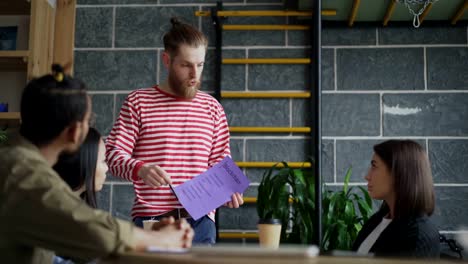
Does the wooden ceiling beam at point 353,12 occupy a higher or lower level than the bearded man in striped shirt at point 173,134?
higher

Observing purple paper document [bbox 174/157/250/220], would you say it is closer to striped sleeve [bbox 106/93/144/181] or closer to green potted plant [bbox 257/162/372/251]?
striped sleeve [bbox 106/93/144/181]

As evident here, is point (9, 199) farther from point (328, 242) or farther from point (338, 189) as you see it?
point (338, 189)

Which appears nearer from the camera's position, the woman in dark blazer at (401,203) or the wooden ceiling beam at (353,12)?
the woman in dark blazer at (401,203)

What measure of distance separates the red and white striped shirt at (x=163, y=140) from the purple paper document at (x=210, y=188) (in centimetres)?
19

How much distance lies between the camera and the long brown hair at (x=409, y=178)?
187cm

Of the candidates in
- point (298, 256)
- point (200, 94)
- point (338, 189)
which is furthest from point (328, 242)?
point (298, 256)

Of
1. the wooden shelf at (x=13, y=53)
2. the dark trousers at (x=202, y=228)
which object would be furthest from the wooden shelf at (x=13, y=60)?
the dark trousers at (x=202, y=228)

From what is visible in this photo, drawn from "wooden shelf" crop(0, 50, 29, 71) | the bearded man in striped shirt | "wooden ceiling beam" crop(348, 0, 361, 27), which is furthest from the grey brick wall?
the bearded man in striped shirt

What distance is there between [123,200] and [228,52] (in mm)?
1110

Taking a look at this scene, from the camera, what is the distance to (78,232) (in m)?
1.04

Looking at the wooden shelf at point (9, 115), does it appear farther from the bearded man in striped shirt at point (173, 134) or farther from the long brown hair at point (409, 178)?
the long brown hair at point (409, 178)

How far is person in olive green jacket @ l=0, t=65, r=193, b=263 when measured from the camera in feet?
3.42

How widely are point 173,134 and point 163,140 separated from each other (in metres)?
0.04

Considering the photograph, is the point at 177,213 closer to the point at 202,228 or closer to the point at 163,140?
the point at 202,228
